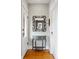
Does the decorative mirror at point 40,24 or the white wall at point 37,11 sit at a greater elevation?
the white wall at point 37,11

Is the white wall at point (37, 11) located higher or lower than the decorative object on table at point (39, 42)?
higher

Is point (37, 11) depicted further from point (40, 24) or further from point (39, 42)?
point (39, 42)

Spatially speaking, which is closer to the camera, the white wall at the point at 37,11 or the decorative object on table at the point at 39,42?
the decorative object on table at the point at 39,42

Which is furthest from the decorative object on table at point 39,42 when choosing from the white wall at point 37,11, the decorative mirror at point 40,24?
the decorative mirror at point 40,24

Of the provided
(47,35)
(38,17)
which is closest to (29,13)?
(38,17)

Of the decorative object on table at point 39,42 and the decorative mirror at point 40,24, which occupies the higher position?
the decorative mirror at point 40,24

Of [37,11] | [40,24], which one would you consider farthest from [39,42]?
[37,11]

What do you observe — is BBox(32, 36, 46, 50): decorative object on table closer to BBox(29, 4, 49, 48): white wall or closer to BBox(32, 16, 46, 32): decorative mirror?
BBox(29, 4, 49, 48): white wall

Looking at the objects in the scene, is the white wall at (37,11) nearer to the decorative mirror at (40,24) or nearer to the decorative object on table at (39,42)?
the decorative mirror at (40,24)

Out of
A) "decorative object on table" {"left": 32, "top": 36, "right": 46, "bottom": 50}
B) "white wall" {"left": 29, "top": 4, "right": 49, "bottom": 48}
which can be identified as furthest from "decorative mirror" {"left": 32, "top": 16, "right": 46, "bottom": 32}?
"decorative object on table" {"left": 32, "top": 36, "right": 46, "bottom": 50}

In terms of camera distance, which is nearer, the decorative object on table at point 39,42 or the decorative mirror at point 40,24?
the decorative object on table at point 39,42

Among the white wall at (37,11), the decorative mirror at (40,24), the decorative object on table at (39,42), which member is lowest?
the decorative object on table at (39,42)
